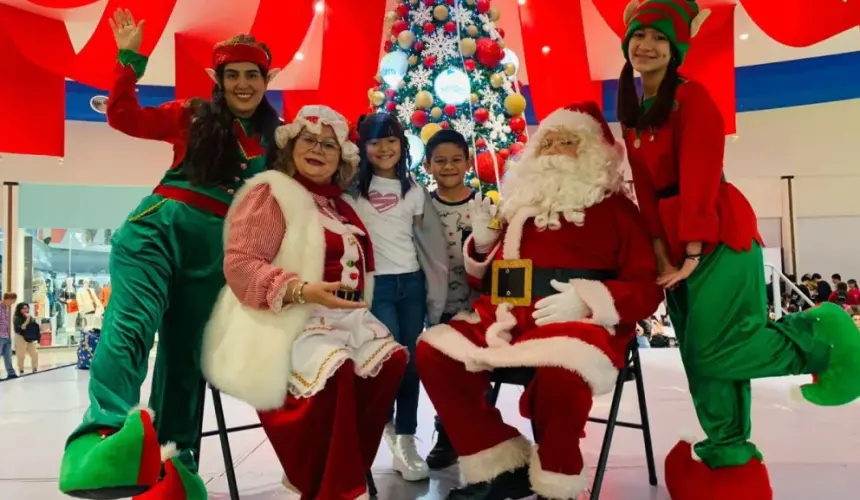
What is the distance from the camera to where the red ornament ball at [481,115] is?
313cm

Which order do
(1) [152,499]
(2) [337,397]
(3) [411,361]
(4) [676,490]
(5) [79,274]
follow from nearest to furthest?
1. (2) [337,397]
2. (1) [152,499]
3. (4) [676,490]
4. (3) [411,361]
5. (5) [79,274]

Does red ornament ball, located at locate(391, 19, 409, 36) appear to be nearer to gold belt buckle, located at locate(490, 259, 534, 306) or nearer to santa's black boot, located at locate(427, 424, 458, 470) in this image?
gold belt buckle, located at locate(490, 259, 534, 306)

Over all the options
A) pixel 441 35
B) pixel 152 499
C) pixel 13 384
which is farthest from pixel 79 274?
pixel 152 499

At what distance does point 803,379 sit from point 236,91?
4.32 meters

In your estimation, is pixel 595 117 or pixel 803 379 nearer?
pixel 595 117

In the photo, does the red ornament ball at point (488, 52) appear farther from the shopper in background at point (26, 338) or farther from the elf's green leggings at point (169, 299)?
the shopper in background at point (26, 338)

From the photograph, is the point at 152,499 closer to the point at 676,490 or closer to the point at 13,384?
the point at 676,490

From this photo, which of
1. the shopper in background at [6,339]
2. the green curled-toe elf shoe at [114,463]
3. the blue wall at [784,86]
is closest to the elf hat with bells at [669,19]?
the green curled-toe elf shoe at [114,463]

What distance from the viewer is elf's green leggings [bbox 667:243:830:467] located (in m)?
1.79

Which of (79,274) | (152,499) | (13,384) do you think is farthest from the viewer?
(79,274)

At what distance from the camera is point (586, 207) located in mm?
1952

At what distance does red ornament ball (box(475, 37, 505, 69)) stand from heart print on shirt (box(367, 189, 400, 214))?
4.02ft

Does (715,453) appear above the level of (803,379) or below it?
above

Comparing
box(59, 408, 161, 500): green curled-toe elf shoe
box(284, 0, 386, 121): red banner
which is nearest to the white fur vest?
box(59, 408, 161, 500): green curled-toe elf shoe
